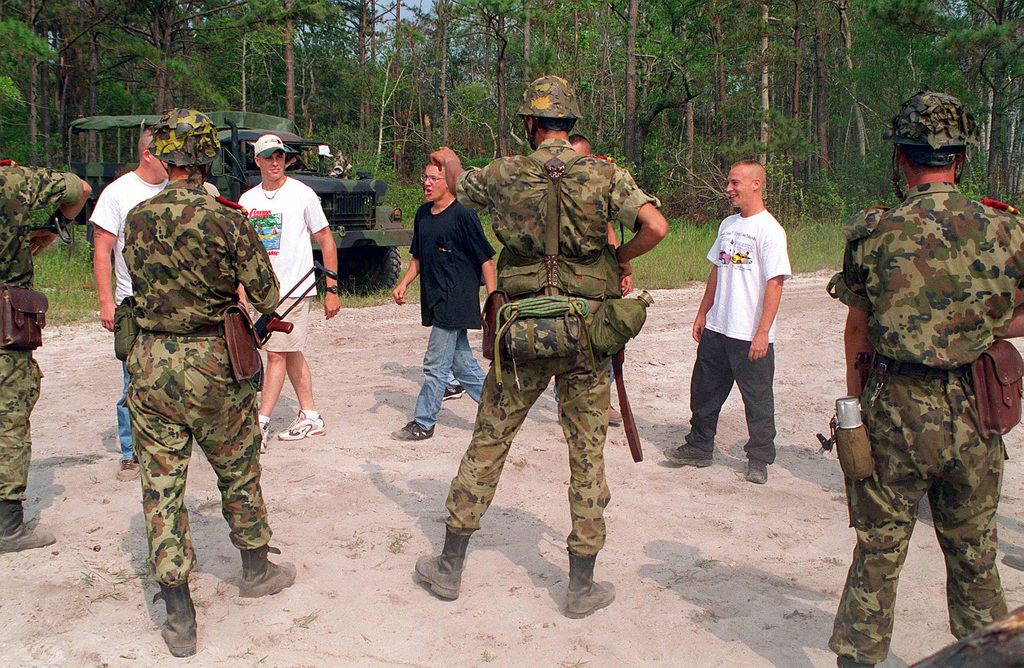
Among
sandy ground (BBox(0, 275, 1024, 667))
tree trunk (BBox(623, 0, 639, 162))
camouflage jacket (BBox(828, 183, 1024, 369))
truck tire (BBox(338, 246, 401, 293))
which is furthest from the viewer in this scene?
tree trunk (BBox(623, 0, 639, 162))

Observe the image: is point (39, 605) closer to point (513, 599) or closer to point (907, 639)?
point (513, 599)

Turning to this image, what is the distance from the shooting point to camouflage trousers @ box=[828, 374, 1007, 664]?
2590 millimetres

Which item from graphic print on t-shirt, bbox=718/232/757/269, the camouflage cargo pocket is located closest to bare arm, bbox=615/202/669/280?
the camouflage cargo pocket

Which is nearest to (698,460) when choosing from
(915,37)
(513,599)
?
(513,599)

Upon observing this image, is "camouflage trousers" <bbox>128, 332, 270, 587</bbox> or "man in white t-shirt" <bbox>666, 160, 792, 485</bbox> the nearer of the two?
"camouflage trousers" <bbox>128, 332, 270, 587</bbox>

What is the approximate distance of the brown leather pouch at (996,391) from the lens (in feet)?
8.40

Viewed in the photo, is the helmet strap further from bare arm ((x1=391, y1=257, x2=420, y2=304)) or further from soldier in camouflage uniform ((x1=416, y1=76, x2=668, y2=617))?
bare arm ((x1=391, y1=257, x2=420, y2=304))

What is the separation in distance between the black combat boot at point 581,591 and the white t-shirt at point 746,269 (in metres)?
2.02

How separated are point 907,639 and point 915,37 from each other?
19901 millimetres

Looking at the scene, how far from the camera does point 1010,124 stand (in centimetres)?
2697

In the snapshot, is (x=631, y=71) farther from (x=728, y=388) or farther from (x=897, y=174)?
(x=897, y=174)

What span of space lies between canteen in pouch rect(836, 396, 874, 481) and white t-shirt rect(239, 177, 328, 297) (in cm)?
349

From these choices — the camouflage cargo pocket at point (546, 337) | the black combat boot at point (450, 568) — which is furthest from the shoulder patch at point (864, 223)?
the black combat boot at point (450, 568)

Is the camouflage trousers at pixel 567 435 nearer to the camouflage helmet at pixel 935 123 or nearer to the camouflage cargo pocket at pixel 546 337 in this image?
the camouflage cargo pocket at pixel 546 337
